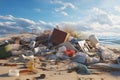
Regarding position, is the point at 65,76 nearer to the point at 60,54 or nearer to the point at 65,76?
the point at 65,76

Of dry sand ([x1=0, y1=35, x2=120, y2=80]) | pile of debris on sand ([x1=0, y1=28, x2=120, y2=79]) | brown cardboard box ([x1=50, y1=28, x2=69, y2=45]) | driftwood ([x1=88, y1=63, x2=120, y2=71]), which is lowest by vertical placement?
dry sand ([x1=0, y1=35, x2=120, y2=80])

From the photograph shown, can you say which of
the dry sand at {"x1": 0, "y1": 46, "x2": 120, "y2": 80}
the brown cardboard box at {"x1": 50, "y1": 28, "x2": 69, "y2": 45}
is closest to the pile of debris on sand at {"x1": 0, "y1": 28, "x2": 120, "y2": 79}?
the brown cardboard box at {"x1": 50, "y1": 28, "x2": 69, "y2": 45}

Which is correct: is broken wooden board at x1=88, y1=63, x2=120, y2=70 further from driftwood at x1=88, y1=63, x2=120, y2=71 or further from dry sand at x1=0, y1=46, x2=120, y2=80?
dry sand at x1=0, y1=46, x2=120, y2=80

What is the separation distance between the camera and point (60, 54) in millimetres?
8844

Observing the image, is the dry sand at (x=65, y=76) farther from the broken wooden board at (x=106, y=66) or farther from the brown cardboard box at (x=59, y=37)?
the brown cardboard box at (x=59, y=37)

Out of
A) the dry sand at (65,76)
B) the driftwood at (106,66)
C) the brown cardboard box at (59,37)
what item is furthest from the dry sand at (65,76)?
the brown cardboard box at (59,37)

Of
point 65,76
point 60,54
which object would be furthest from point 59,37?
point 65,76

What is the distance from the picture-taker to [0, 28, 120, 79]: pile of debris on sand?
7219mm

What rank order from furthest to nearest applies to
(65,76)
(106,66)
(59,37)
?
(59,37) < (106,66) < (65,76)

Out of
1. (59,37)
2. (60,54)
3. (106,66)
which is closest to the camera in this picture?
(106,66)

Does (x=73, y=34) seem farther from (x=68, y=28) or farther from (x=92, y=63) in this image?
(x=92, y=63)

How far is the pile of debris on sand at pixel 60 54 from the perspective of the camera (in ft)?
23.7

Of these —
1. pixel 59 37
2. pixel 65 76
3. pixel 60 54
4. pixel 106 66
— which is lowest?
pixel 65 76

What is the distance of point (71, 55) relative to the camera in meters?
8.97
